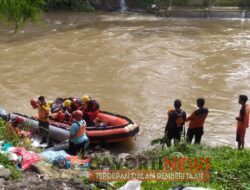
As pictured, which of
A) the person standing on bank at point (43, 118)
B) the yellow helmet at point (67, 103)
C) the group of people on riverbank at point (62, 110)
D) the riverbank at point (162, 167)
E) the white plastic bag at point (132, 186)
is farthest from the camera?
the yellow helmet at point (67, 103)

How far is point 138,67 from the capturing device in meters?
18.0

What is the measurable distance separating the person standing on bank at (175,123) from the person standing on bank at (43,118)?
291cm

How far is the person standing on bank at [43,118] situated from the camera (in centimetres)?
1008

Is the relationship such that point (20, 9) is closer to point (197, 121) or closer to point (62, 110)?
point (197, 121)

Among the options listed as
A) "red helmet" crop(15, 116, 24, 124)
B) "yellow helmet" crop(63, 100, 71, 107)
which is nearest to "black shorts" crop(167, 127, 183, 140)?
"yellow helmet" crop(63, 100, 71, 107)

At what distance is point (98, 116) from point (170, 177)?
5.34 meters

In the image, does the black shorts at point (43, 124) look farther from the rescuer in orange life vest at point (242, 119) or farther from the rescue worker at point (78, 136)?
the rescuer in orange life vest at point (242, 119)

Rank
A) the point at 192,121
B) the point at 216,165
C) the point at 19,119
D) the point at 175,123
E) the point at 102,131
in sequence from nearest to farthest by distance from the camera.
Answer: the point at 216,165 < the point at 175,123 < the point at 192,121 < the point at 102,131 < the point at 19,119

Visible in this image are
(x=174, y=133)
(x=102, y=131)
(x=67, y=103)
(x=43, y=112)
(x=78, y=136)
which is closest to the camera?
(x=78, y=136)

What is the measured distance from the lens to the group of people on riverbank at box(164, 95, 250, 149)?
8.66m

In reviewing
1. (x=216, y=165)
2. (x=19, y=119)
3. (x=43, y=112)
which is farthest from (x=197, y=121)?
(x=19, y=119)

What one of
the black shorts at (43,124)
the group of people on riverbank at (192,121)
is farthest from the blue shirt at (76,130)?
the black shorts at (43,124)

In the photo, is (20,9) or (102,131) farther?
(102,131)

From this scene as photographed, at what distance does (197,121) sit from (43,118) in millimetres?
3533
